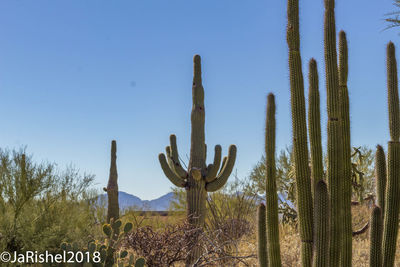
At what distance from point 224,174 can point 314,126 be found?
5698mm

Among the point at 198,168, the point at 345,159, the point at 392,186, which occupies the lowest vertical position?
the point at 392,186

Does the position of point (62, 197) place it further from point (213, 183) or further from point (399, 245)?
point (399, 245)

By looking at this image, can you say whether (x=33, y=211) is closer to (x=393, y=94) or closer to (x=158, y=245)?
(x=158, y=245)

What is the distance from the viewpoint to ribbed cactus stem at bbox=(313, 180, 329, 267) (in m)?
3.62

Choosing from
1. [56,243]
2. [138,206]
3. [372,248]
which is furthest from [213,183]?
[138,206]

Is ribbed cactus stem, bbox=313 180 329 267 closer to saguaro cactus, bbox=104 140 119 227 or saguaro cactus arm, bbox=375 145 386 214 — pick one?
saguaro cactus arm, bbox=375 145 386 214

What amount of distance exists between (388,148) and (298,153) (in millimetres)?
1275

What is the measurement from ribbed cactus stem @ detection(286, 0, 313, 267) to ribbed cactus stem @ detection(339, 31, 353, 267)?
13.0 inches

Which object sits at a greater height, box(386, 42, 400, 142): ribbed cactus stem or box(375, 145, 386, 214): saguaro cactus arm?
box(386, 42, 400, 142): ribbed cactus stem

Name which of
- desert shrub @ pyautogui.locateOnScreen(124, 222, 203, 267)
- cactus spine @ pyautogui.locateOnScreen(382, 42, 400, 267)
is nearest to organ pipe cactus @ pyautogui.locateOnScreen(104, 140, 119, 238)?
desert shrub @ pyautogui.locateOnScreen(124, 222, 203, 267)

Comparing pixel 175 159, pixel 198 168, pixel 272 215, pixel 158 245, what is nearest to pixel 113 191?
pixel 175 159

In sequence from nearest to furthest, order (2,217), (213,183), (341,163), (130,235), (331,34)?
(341,163)
(331,34)
(130,235)
(2,217)
(213,183)

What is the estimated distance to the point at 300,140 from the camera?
397 cm

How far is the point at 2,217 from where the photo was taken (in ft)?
26.8
